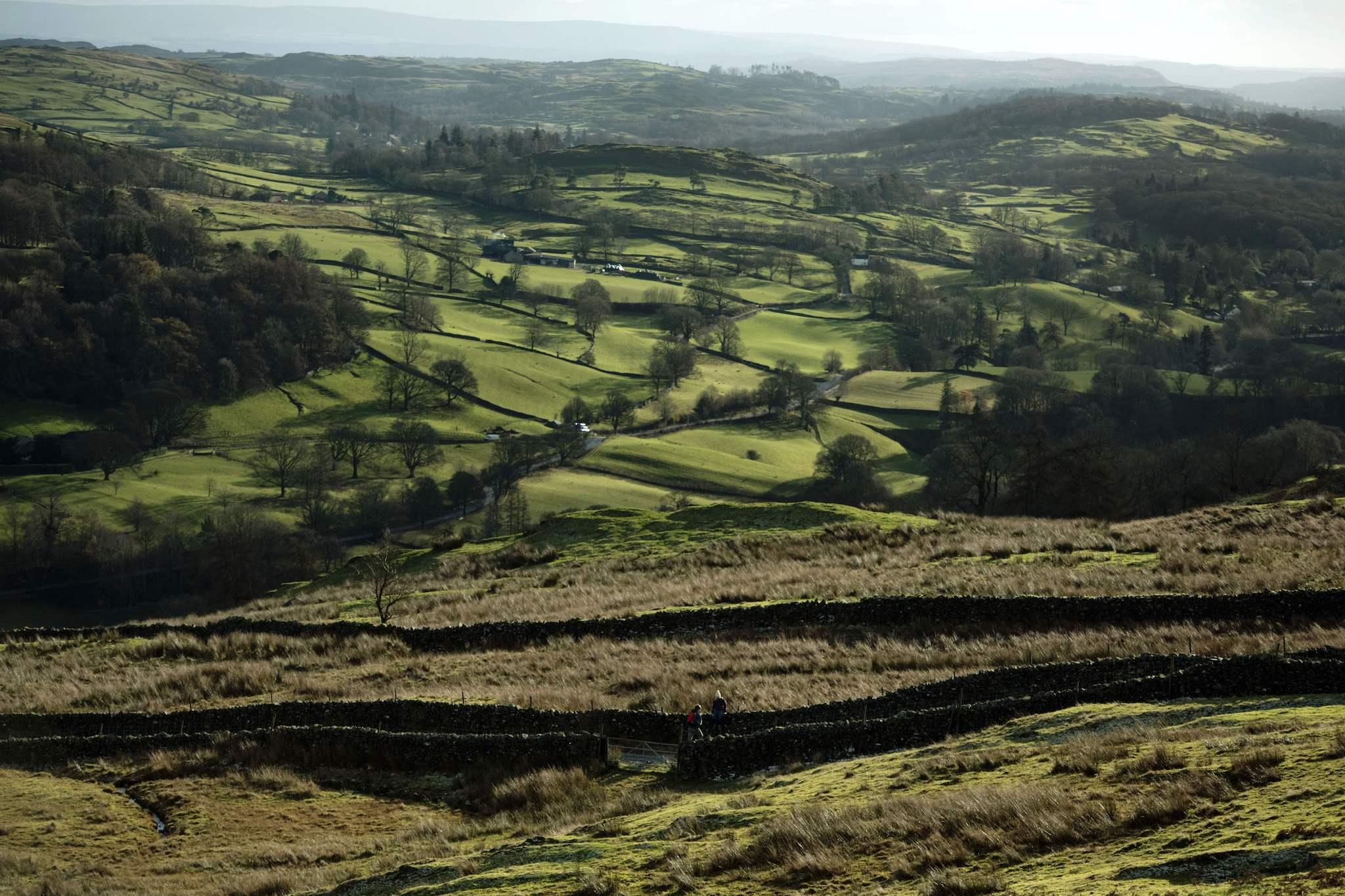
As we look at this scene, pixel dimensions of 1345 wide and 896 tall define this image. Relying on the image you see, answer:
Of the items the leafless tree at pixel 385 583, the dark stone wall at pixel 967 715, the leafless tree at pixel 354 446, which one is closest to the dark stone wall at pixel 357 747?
the dark stone wall at pixel 967 715

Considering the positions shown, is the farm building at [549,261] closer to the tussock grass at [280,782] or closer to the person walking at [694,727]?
the tussock grass at [280,782]

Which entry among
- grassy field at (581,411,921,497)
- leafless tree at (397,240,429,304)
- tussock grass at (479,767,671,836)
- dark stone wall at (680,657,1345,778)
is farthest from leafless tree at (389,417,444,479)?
dark stone wall at (680,657,1345,778)

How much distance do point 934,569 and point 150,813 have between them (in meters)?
22.9

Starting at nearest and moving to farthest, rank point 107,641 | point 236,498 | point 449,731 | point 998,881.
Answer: point 998,881 → point 449,731 → point 107,641 → point 236,498

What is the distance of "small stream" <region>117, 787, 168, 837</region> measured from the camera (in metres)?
24.2

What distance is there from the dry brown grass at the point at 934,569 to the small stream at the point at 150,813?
44.9 ft

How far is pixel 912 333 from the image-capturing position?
139 metres

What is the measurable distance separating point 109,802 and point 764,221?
177136 mm

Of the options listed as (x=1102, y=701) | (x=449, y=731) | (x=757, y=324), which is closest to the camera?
(x=1102, y=701)

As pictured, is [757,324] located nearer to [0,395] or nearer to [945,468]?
[945,468]

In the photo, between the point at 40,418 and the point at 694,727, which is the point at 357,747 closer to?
the point at 694,727

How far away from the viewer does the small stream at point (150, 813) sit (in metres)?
24.2

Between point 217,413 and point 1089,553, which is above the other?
point 1089,553

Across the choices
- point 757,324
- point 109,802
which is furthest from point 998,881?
point 757,324
